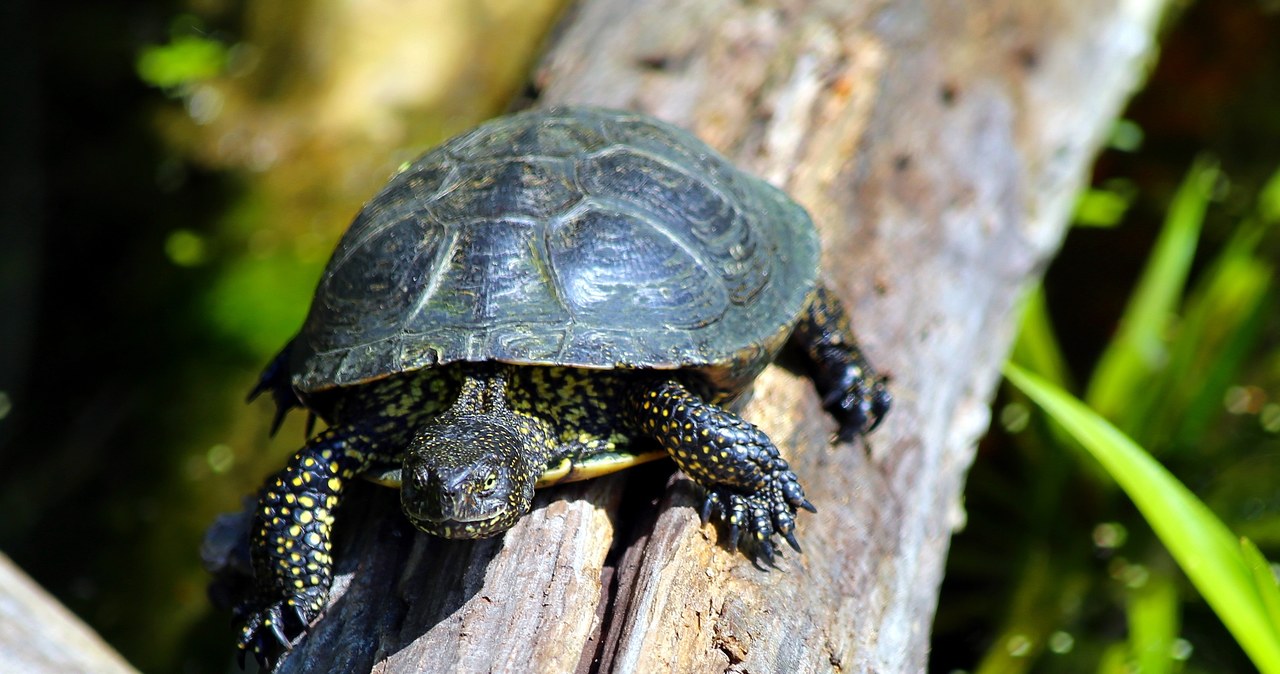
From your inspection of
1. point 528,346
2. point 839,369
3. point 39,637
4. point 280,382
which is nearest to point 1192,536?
point 839,369

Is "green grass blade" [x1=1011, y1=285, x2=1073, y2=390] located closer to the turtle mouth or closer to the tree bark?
the tree bark

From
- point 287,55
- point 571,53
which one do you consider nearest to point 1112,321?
point 571,53

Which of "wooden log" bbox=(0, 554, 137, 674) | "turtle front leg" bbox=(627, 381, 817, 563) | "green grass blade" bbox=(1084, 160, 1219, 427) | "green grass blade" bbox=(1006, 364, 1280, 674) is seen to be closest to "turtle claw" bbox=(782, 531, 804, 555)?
"turtle front leg" bbox=(627, 381, 817, 563)

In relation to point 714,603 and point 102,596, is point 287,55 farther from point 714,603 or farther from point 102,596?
point 714,603

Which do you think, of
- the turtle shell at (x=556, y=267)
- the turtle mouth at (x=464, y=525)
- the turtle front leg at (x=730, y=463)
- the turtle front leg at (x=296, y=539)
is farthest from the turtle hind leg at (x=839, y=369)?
the turtle front leg at (x=296, y=539)

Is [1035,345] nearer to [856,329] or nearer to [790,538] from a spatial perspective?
[856,329]

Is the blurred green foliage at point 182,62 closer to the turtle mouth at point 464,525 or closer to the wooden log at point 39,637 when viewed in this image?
the wooden log at point 39,637
